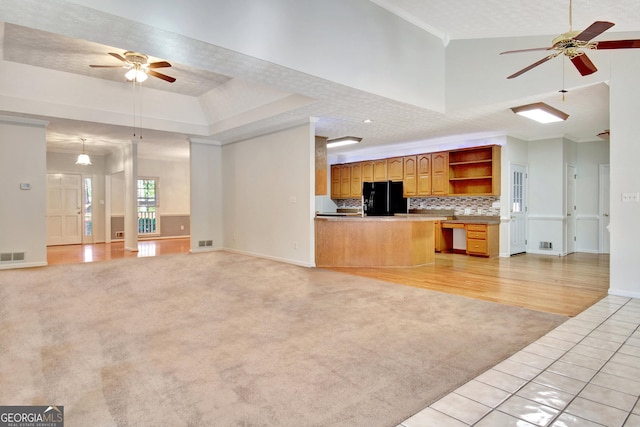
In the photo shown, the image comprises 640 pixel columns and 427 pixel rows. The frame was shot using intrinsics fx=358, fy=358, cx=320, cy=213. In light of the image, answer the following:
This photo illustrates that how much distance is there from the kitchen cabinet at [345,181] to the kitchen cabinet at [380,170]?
96 centimetres

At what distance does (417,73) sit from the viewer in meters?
5.29

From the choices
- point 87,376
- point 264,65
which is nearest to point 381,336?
point 87,376

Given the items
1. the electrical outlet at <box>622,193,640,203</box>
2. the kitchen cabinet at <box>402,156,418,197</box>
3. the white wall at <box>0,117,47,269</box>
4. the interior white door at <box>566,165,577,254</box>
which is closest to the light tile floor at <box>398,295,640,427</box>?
the electrical outlet at <box>622,193,640,203</box>

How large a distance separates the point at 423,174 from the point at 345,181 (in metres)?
2.58

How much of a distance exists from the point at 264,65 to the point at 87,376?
3120mm

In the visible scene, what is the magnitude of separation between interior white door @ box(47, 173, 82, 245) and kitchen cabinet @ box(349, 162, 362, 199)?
764 centimetres

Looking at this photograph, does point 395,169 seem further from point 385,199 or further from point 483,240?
point 483,240

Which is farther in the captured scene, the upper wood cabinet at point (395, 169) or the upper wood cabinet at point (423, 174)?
the upper wood cabinet at point (395, 169)

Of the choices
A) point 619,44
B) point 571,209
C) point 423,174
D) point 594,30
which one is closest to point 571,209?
point 571,209

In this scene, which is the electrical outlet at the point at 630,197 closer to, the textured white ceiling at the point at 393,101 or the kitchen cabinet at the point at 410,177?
the textured white ceiling at the point at 393,101

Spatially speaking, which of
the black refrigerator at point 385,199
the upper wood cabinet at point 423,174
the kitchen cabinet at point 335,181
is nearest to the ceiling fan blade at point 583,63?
the upper wood cabinet at point 423,174

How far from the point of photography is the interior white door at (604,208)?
26.5ft

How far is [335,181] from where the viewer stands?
10898mm

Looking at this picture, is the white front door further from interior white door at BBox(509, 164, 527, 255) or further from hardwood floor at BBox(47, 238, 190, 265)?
hardwood floor at BBox(47, 238, 190, 265)
